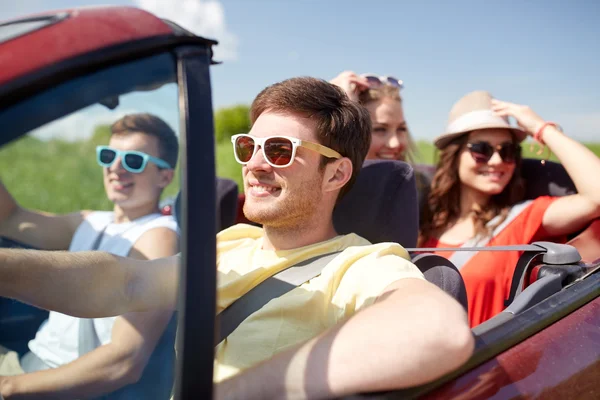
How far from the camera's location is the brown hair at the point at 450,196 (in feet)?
9.34

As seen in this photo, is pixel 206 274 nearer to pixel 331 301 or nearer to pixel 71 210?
pixel 331 301

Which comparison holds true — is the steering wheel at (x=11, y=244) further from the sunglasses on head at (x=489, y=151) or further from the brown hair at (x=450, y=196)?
the sunglasses on head at (x=489, y=151)

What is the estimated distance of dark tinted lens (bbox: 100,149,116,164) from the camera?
1.41 metres

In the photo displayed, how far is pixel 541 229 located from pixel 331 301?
60.7 inches

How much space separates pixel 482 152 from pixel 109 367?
2.18m

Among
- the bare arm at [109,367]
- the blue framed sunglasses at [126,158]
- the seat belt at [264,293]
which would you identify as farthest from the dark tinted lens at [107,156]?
the seat belt at [264,293]

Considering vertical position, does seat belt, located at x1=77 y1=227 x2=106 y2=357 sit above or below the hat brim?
below

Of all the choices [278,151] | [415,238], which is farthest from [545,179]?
[278,151]

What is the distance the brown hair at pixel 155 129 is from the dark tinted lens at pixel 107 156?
13 centimetres

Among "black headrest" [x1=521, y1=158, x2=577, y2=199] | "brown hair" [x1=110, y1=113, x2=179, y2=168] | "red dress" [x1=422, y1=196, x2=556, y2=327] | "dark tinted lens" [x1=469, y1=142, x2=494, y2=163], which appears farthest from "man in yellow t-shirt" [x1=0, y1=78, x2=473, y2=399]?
"black headrest" [x1=521, y1=158, x2=577, y2=199]

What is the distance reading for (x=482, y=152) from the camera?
2.82m

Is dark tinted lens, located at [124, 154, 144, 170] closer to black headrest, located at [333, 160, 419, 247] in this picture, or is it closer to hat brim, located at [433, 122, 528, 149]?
black headrest, located at [333, 160, 419, 247]

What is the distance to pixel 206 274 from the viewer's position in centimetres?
81

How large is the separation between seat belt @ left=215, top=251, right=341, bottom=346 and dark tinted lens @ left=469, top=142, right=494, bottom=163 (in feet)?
5.04
